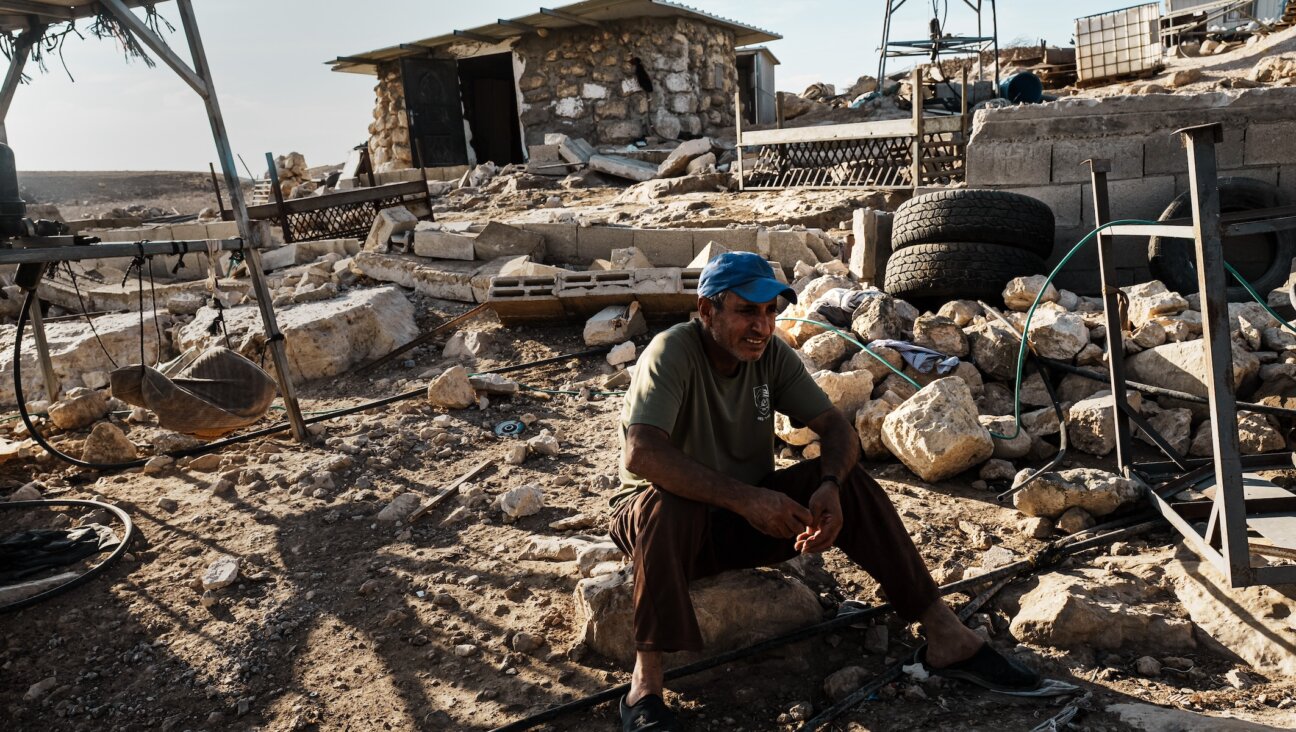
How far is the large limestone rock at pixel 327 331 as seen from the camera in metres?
6.99

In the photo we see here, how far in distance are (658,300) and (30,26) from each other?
4446 mm

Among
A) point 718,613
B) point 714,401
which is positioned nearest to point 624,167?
point 714,401

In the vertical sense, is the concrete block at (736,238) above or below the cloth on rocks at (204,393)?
above

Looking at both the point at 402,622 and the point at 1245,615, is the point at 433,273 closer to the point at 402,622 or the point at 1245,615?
the point at 402,622

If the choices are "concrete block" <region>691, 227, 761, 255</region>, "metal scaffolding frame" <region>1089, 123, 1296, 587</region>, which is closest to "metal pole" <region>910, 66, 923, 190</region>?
"concrete block" <region>691, 227, 761, 255</region>

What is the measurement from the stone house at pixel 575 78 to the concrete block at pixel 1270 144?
10931mm

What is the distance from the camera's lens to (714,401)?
2.89 meters

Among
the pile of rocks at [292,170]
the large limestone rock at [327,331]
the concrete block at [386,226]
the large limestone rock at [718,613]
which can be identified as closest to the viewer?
the large limestone rock at [718,613]

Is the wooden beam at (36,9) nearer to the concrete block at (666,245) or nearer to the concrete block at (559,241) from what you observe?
the concrete block at (559,241)

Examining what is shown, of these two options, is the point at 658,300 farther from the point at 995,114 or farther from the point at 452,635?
the point at 452,635

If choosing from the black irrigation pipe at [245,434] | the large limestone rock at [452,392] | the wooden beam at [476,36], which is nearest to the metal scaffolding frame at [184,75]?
the black irrigation pipe at [245,434]

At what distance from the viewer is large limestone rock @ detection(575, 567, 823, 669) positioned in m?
2.95

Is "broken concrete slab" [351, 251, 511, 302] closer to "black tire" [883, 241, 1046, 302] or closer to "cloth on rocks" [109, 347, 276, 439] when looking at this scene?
"cloth on rocks" [109, 347, 276, 439]

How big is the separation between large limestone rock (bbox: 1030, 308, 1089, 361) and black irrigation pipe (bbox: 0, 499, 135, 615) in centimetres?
486
